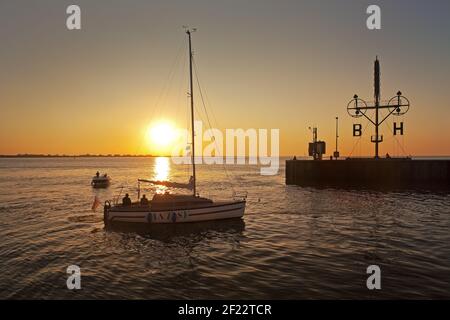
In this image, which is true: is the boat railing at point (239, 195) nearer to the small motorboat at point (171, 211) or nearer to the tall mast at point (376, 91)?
the small motorboat at point (171, 211)

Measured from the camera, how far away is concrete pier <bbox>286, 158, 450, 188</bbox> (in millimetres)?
60125

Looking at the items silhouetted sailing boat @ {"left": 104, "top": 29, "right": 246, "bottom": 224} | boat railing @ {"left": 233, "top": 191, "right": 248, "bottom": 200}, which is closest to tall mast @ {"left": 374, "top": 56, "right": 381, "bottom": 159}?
boat railing @ {"left": 233, "top": 191, "right": 248, "bottom": 200}

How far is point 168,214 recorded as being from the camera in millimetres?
29094

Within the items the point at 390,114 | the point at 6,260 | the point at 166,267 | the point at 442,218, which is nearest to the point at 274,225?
the point at 166,267

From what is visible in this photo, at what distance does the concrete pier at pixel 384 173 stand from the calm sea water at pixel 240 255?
1016 inches

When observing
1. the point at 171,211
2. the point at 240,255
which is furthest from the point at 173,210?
the point at 240,255

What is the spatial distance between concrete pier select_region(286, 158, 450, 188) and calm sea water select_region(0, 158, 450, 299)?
25798 mm

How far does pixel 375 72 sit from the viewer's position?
2457 inches

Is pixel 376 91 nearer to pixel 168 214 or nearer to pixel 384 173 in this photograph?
pixel 384 173

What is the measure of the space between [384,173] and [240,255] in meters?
49.7

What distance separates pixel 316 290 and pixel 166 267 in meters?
8.36

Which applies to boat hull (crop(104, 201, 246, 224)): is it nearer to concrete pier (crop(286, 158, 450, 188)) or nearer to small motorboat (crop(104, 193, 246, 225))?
small motorboat (crop(104, 193, 246, 225))

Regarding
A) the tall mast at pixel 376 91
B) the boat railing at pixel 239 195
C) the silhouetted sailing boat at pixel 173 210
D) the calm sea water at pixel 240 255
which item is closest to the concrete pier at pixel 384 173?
the tall mast at pixel 376 91
